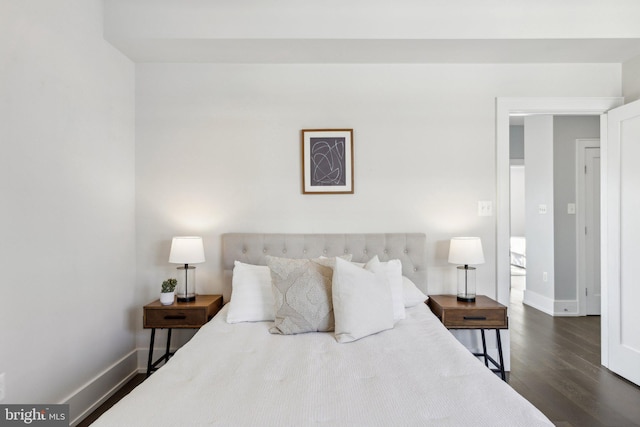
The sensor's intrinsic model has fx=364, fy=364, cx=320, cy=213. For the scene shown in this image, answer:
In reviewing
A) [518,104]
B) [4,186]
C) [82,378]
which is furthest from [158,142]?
[518,104]

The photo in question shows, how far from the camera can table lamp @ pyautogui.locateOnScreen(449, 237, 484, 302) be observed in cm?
264

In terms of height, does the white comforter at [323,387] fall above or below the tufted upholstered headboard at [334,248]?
below

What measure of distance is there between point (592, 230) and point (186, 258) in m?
4.64

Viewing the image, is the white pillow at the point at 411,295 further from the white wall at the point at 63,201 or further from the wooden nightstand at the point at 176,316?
the white wall at the point at 63,201

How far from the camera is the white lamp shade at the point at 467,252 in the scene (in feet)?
8.64

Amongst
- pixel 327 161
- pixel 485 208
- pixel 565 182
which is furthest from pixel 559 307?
pixel 327 161

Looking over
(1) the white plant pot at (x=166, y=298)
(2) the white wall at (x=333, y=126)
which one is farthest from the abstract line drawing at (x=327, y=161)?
(1) the white plant pot at (x=166, y=298)

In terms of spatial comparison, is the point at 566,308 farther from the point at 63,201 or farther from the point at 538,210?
the point at 63,201

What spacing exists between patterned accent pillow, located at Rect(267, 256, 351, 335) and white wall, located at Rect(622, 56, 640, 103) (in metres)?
2.80

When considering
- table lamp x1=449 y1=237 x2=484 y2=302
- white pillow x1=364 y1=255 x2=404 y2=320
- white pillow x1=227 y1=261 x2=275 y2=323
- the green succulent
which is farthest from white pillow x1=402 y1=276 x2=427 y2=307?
the green succulent

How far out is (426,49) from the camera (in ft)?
8.84

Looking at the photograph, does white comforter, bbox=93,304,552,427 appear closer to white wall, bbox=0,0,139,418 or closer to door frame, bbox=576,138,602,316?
white wall, bbox=0,0,139,418

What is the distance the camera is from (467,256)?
104 inches

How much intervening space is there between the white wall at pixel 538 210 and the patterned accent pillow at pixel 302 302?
3645mm
